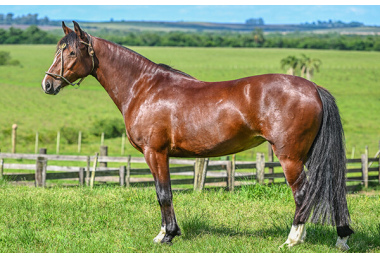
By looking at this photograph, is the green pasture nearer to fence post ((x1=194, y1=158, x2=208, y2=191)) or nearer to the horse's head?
the horse's head

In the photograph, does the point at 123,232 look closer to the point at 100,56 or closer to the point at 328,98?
the point at 100,56

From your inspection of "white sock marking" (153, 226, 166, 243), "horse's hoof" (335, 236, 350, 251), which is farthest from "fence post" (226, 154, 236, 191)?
"horse's hoof" (335, 236, 350, 251)

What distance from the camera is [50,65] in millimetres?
6848

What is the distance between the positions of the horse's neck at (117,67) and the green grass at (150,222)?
175cm

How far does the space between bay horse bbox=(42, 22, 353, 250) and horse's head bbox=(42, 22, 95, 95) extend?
0.04 ft

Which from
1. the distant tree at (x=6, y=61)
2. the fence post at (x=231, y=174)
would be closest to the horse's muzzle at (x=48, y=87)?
the fence post at (x=231, y=174)

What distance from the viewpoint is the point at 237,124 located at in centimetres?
591

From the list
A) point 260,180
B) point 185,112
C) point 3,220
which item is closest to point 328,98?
point 185,112

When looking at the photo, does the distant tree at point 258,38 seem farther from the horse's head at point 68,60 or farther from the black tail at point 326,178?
the black tail at point 326,178

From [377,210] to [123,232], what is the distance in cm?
440

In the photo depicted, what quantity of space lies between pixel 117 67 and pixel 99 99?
179 ft

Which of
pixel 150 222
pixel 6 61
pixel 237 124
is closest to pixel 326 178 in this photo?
pixel 237 124

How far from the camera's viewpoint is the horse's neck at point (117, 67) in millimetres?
6680

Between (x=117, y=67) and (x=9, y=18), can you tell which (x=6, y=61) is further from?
(x=9, y=18)
